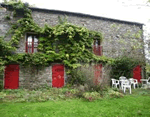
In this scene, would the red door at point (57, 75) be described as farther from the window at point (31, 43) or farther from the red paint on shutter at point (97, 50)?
the red paint on shutter at point (97, 50)

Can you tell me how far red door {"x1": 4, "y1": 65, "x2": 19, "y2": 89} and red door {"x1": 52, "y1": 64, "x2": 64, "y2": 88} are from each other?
2659mm

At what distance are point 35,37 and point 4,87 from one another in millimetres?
4330

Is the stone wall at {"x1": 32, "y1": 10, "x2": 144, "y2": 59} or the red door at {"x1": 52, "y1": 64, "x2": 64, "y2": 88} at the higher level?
the stone wall at {"x1": 32, "y1": 10, "x2": 144, "y2": 59}

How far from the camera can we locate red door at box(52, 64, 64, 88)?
914 centimetres

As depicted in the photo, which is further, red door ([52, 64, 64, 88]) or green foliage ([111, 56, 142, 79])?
green foliage ([111, 56, 142, 79])

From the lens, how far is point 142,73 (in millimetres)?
11812

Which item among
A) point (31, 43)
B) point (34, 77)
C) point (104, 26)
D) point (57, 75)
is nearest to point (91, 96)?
point (57, 75)

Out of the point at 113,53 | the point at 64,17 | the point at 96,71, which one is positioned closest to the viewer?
the point at 96,71

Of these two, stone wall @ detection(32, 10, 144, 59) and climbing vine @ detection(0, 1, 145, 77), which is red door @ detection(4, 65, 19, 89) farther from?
stone wall @ detection(32, 10, 144, 59)

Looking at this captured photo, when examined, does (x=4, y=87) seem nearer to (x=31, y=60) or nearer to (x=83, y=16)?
(x=31, y=60)

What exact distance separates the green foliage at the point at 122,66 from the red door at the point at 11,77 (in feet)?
25.1

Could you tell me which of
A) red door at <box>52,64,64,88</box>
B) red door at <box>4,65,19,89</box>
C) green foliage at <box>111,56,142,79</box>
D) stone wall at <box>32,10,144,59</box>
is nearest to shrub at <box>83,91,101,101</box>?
red door at <box>52,64,64,88</box>

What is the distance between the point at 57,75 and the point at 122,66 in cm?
560

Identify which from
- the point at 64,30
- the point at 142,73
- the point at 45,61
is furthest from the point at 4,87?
the point at 142,73
